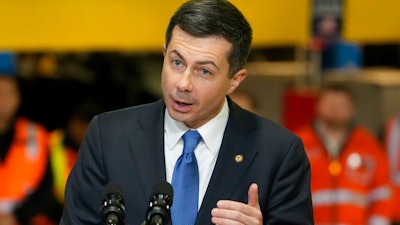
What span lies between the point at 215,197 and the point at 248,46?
1.66ft

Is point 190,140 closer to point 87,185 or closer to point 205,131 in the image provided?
point 205,131

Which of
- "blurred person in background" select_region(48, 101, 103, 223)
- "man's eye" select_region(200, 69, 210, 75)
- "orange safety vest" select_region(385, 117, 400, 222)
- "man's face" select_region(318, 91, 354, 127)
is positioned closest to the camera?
"man's eye" select_region(200, 69, 210, 75)

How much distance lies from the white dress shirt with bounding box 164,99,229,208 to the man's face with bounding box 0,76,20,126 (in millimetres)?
2922

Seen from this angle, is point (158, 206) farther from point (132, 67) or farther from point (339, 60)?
point (132, 67)

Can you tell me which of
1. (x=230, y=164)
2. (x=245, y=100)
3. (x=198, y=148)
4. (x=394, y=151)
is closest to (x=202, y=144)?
(x=198, y=148)

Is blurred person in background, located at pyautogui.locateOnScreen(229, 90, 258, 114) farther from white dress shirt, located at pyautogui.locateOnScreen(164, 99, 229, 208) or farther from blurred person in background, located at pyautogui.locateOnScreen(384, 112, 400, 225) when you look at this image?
white dress shirt, located at pyautogui.locateOnScreen(164, 99, 229, 208)

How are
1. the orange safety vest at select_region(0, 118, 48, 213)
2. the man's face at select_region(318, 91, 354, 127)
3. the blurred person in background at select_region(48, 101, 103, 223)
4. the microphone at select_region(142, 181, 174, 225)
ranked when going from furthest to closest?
the man's face at select_region(318, 91, 354, 127) < the blurred person in background at select_region(48, 101, 103, 223) < the orange safety vest at select_region(0, 118, 48, 213) < the microphone at select_region(142, 181, 174, 225)

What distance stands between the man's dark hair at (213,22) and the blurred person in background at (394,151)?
4.39 metres

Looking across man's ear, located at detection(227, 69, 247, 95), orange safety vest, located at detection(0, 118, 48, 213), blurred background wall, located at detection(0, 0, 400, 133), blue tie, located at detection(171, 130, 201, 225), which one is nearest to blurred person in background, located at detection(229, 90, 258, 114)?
blurred background wall, located at detection(0, 0, 400, 133)

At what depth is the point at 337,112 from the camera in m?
6.98

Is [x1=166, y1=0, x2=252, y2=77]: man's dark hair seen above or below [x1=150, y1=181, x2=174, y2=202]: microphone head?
above

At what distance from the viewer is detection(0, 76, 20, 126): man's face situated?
630cm

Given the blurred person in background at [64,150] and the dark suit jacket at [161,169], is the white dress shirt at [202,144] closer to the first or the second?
the dark suit jacket at [161,169]

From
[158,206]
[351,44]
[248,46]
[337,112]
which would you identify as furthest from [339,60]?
[158,206]
